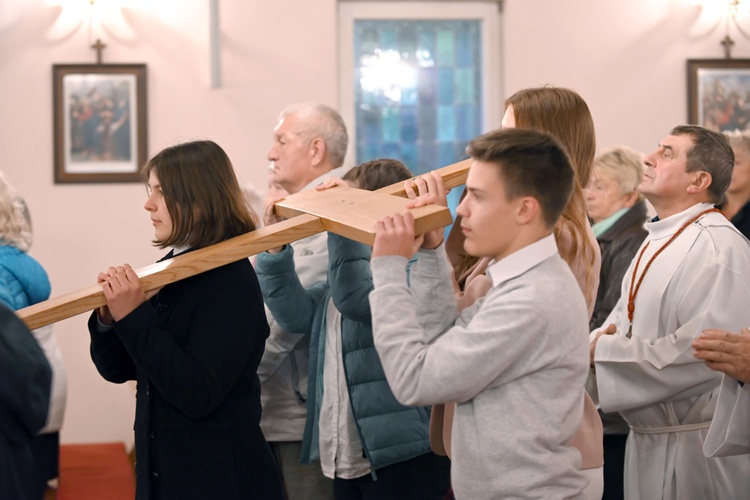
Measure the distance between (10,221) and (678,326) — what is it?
2.33 metres

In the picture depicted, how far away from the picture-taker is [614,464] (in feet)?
12.5

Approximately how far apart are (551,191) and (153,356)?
951 mm

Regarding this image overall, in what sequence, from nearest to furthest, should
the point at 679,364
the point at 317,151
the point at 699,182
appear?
the point at 679,364 → the point at 699,182 → the point at 317,151

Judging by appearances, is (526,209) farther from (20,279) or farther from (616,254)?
(616,254)

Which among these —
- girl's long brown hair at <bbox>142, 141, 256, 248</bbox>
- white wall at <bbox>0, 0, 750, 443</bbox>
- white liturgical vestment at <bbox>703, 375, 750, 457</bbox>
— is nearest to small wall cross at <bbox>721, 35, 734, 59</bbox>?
white wall at <bbox>0, 0, 750, 443</bbox>

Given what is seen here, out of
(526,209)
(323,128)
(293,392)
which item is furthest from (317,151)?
(526,209)

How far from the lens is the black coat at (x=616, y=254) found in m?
3.90

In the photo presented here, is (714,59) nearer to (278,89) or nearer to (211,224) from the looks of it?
(278,89)

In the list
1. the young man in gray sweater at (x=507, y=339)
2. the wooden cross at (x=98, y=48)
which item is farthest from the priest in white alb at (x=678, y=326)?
the wooden cross at (x=98, y=48)

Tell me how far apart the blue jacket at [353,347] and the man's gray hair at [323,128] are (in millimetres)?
776

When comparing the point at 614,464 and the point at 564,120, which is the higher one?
the point at 564,120

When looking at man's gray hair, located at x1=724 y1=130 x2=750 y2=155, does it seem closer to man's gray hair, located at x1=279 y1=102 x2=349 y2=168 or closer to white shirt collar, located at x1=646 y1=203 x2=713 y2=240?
white shirt collar, located at x1=646 y1=203 x2=713 y2=240

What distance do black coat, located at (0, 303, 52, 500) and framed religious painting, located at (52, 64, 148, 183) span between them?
401 centimetres

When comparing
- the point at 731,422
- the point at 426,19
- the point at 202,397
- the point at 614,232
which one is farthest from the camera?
the point at 426,19
